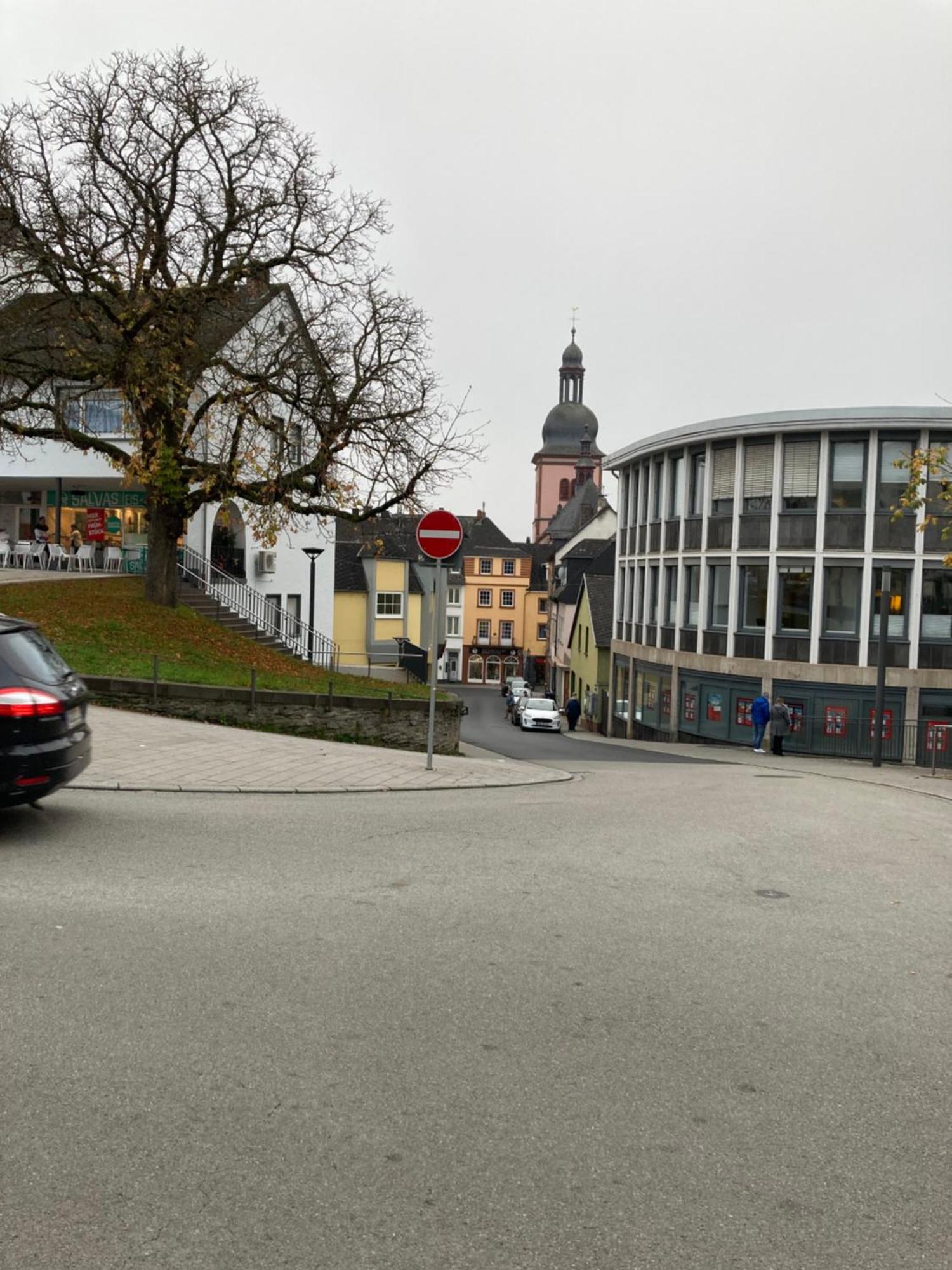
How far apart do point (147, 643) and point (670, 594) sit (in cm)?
2277

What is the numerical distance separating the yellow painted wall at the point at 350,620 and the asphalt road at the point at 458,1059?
53461 millimetres

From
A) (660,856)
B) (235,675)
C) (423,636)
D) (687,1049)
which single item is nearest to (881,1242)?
(687,1049)

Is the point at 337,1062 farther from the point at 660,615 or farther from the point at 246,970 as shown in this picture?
the point at 660,615

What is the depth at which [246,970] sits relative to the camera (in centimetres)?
562

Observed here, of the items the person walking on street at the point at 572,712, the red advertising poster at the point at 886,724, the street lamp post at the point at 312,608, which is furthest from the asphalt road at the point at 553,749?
the red advertising poster at the point at 886,724

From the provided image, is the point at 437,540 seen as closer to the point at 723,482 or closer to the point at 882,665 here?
the point at 882,665

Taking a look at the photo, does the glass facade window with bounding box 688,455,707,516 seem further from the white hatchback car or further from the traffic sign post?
the traffic sign post

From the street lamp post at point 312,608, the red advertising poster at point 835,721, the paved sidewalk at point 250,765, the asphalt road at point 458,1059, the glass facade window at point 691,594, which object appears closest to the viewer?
the asphalt road at point 458,1059

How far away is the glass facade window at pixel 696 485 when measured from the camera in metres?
38.3

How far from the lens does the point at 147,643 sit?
863 inches

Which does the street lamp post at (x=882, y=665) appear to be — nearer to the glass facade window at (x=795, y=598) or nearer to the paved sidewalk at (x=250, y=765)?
the glass facade window at (x=795, y=598)

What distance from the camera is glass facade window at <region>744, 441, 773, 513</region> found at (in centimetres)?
3547

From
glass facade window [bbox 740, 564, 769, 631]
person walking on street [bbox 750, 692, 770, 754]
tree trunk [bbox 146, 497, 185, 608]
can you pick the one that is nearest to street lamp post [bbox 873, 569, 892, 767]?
person walking on street [bbox 750, 692, 770, 754]

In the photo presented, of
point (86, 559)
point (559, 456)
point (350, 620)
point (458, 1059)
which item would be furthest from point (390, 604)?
point (559, 456)
